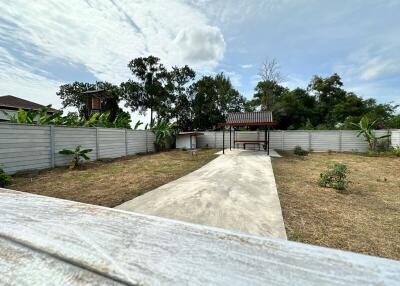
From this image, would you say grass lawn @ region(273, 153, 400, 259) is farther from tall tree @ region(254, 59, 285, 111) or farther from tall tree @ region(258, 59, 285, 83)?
tall tree @ region(258, 59, 285, 83)

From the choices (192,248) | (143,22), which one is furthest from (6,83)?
(192,248)

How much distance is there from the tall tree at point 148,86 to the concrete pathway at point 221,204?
22.1m

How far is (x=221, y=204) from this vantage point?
452cm

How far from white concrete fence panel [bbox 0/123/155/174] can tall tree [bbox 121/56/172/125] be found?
15.2 metres

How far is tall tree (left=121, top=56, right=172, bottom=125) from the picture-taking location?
27000 mm

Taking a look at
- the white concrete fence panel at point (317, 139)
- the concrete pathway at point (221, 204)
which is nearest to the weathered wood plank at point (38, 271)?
the concrete pathway at point (221, 204)

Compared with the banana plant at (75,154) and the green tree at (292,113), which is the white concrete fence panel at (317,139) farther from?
the banana plant at (75,154)

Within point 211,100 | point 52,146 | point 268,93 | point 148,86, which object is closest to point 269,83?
point 268,93

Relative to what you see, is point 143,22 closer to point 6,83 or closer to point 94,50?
point 94,50

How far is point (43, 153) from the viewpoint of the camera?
8391mm

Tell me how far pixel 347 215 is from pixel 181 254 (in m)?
4.47

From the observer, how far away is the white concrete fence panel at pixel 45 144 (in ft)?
24.0

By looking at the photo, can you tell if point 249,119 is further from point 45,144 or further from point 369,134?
point 45,144

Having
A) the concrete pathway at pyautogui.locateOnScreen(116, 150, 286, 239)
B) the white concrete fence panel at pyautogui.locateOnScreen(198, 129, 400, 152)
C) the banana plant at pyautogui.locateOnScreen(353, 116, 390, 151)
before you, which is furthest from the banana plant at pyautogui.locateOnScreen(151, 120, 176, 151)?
the banana plant at pyautogui.locateOnScreen(353, 116, 390, 151)
